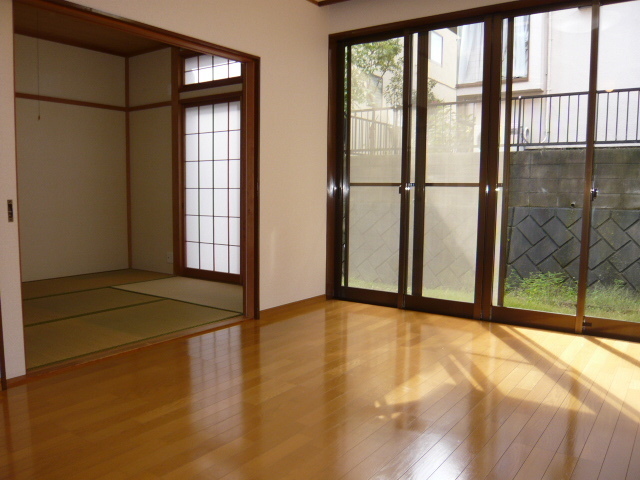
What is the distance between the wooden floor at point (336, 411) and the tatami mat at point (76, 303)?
138 centimetres

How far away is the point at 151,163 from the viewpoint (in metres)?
6.93

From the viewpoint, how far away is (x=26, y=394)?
2846mm

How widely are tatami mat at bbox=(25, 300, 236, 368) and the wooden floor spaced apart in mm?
294

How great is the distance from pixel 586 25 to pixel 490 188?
4.64ft

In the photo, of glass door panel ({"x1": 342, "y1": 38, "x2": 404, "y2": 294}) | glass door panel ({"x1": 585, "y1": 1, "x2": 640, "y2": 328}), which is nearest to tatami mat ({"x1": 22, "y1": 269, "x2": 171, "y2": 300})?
glass door panel ({"x1": 342, "y1": 38, "x2": 404, "y2": 294})

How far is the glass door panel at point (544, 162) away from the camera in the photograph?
13.5 ft

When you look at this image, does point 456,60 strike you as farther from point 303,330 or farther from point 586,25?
point 303,330

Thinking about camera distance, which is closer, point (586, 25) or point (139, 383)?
point (139, 383)

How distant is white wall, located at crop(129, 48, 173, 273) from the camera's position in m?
6.74

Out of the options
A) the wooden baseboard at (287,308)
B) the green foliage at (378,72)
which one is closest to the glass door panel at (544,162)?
the green foliage at (378,72)

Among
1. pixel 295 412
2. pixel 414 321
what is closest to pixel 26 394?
pixel 295 412

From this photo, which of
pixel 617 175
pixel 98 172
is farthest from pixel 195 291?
pixel 617 175

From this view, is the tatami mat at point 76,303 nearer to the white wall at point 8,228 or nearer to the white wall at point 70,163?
the white wall at point 70,163

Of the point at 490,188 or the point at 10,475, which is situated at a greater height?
the point at 490,188
